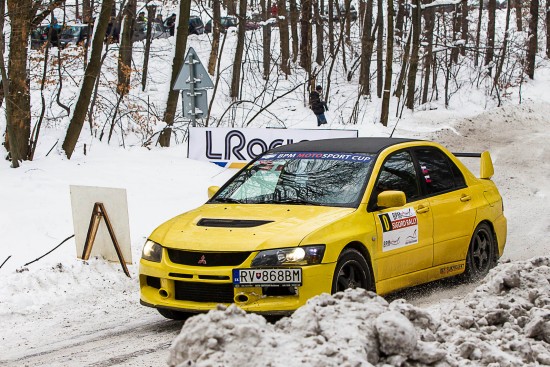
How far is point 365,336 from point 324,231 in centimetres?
258

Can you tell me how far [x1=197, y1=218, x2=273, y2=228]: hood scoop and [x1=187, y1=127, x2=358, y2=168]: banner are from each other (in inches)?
327

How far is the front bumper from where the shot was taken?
679 cm

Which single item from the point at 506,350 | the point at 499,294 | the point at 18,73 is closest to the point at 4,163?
the point at 18,73

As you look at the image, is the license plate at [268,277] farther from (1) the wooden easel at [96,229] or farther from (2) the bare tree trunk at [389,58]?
(2) the bare tree trunk at [389,58]

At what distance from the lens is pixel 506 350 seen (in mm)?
5012

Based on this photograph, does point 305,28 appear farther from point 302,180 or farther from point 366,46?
point 302,180

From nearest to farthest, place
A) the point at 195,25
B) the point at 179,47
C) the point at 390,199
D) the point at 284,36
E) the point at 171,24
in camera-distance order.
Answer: the point at 390,199, the point at 179,47, the point at 284,36, the point at 171,24, the point at 195,25

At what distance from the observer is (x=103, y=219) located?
33.6 ft

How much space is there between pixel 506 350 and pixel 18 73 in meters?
12.3

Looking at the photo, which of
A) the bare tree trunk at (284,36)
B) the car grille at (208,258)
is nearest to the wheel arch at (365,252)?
the car grille at (208,258)

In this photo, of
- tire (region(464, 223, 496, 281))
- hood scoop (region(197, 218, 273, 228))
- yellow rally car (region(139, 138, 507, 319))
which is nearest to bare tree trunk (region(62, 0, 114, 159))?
yellow rally car (region(139, 138, 507, 319))

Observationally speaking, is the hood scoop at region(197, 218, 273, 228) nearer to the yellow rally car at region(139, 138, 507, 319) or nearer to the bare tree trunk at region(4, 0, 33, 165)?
the yellow rally car at region(139, 138, 507, 319)

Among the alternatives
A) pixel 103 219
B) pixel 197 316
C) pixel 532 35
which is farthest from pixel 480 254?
pixel 532 35

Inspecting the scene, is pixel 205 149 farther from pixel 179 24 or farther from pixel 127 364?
pixel 127 364
